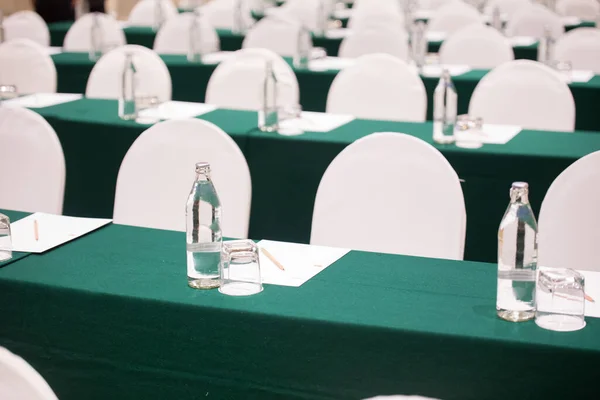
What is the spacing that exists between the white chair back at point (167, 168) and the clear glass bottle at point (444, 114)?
881mm

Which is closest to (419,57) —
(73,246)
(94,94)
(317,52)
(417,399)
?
(317,52)

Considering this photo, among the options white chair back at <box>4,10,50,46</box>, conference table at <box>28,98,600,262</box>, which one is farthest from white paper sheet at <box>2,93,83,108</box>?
white chair back at <box>4,10,50,46</box>

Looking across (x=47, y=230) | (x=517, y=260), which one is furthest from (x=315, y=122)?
(x=517, y=260)

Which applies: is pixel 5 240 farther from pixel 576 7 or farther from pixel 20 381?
pixel 576 7

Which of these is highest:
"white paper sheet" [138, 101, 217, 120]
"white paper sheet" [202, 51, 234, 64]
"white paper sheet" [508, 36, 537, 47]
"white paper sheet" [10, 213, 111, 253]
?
"white paper sheet" [10, 213, 111, 253]

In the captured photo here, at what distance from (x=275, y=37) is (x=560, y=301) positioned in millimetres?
5122

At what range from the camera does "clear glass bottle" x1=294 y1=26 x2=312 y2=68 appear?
5.68 metres

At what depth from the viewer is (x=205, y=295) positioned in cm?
201

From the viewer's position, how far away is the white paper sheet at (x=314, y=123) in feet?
12.6

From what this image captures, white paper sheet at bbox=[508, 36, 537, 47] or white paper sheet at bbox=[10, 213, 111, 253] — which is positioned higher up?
white paper sheet at bbox=[10, 213, 111, 253]

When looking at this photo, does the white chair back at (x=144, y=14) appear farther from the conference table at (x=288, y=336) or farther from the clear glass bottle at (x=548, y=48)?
the conference table at (x=288, y=336)

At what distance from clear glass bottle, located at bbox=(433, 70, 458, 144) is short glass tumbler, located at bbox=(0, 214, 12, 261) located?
5.87 ft

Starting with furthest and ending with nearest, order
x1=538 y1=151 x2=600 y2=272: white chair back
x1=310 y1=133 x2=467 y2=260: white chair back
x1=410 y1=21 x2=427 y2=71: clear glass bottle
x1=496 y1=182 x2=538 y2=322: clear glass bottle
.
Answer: x1=410 y1=21 x2=427 y2=71: clear glass bottle < x1=310 y1=133 x2=467 y2=260: white chair back < x1=538 y1=151 x2=600 y2=272: white chair back < x1=496 y1=182 x2=538 y2=322: clear glass bottle

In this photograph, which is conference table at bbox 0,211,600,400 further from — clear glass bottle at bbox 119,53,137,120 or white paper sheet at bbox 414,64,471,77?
white paper sheet at bbox 414,64,471,77
